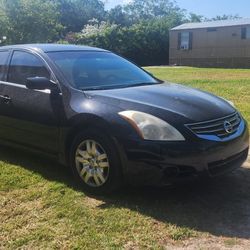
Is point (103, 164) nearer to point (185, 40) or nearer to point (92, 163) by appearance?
point (92, 163)

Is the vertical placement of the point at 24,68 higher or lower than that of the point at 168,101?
higher

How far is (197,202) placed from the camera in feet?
15.7

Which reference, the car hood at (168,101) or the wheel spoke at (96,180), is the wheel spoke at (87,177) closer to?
the wheel spoke at (96,180)

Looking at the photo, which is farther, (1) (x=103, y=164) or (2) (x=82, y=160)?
(2) (x=82, y=160)

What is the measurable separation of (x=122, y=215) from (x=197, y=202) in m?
0.79

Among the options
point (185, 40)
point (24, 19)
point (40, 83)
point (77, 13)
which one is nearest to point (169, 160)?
point (40, 83)

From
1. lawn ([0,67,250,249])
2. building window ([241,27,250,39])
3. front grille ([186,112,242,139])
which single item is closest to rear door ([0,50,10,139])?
lawn ([0,67,250,249])

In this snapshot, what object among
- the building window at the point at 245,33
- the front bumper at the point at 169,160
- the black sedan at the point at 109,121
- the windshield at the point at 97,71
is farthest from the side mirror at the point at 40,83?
the building window at the point at 245,33

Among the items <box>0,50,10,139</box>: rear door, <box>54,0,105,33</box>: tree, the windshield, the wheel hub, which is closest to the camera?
the wheel hub

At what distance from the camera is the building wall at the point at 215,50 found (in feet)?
126

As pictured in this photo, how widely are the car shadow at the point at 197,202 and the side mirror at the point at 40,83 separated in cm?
103

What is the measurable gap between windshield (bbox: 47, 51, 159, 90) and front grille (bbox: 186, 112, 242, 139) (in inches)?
48.2

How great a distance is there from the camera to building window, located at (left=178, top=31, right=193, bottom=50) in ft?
135

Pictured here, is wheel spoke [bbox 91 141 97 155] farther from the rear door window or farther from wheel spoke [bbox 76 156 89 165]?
the rear door window
